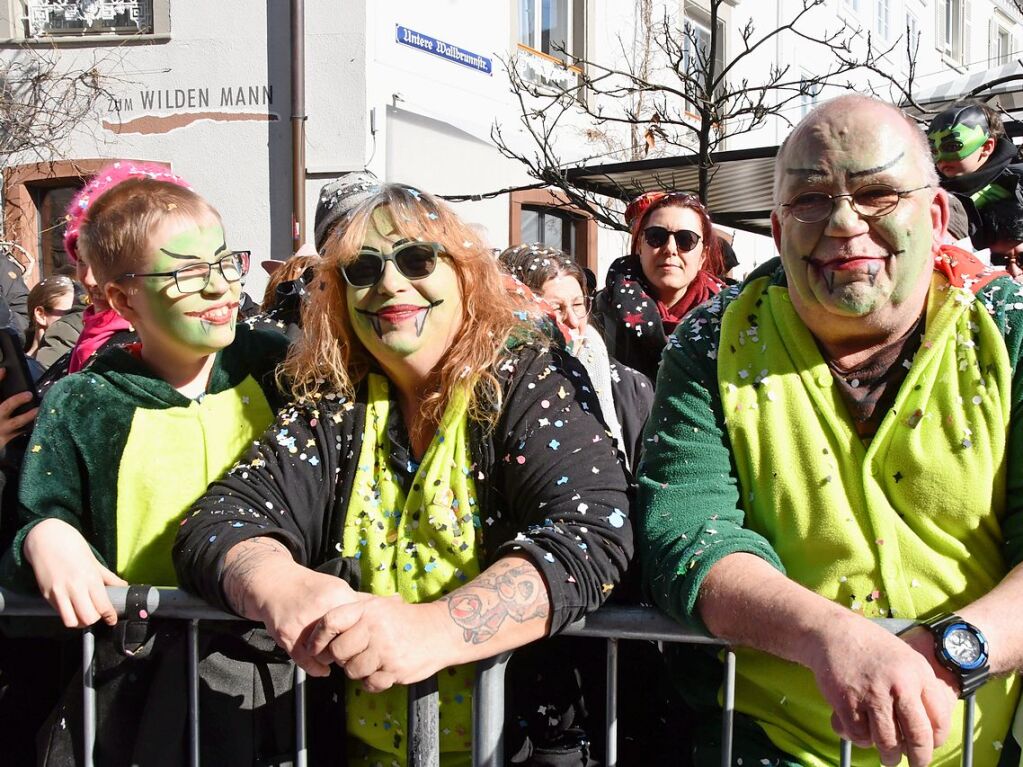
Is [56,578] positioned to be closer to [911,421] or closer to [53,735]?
[53,735]

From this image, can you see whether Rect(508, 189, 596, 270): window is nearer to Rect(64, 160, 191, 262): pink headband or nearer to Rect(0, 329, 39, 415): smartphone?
Rect(64, 160, 191, 262): pink headband

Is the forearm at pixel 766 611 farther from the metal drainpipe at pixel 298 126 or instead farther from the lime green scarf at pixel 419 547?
the metal drainpipe at pixel 298 126

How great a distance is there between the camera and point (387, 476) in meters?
2.01

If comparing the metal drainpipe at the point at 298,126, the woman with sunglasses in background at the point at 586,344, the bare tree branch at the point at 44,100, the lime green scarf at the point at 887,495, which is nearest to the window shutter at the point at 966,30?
the metal drainpipe at the point at 298,126

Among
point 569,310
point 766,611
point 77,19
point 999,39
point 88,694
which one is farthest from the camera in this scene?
point 999,39

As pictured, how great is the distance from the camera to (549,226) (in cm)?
1220

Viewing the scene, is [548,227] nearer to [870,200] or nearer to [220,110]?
[220,110]

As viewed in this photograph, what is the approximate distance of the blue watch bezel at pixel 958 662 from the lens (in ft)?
5.10

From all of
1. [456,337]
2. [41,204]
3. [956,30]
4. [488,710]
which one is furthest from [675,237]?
[956,30]

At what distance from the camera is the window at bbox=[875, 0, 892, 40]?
713 inches

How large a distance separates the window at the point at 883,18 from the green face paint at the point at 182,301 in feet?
60.5

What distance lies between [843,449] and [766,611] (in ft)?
1.24

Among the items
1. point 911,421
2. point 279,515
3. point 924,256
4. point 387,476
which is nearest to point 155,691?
point 279,515

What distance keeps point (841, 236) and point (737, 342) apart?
0.29m
